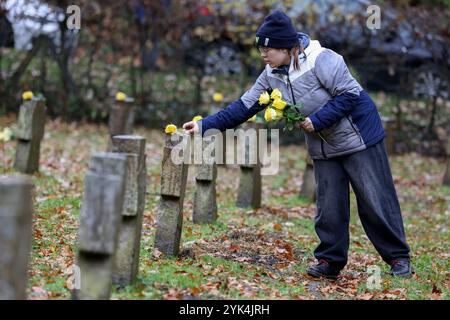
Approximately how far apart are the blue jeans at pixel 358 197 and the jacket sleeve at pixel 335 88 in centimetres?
41

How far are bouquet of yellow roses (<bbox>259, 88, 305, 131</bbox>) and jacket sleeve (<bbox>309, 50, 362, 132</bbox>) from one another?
13 centimetres

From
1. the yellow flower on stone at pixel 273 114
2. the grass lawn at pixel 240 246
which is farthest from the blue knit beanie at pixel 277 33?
the grass lawn at pixel 240 246

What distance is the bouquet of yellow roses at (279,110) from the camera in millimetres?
5711

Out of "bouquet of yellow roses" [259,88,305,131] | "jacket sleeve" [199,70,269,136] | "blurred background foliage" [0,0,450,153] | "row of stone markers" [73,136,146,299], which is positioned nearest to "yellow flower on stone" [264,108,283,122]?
"bouquet of yellow roses" [259,88,305,131]

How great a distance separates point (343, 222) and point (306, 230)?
2.33 meters

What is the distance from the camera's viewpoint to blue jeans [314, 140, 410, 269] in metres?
6.05

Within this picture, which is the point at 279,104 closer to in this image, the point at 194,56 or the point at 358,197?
the point at 358,197

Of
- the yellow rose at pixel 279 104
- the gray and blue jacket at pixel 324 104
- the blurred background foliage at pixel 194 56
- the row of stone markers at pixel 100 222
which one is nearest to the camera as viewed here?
the row of stone markers at pixel 100 222

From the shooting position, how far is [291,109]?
5801mm

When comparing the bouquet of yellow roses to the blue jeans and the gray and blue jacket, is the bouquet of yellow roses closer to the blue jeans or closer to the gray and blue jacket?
the gray and blue jacket

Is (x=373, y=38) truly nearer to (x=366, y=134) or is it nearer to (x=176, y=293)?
(x=366, y=134)

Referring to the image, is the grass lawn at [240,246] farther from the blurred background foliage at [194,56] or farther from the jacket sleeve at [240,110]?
the blurred background foliage at [194,56]

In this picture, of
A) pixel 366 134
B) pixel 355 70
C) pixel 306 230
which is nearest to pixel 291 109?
pixel 366 134

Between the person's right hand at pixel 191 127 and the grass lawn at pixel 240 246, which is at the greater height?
the person's right hand at pixel 191 127
